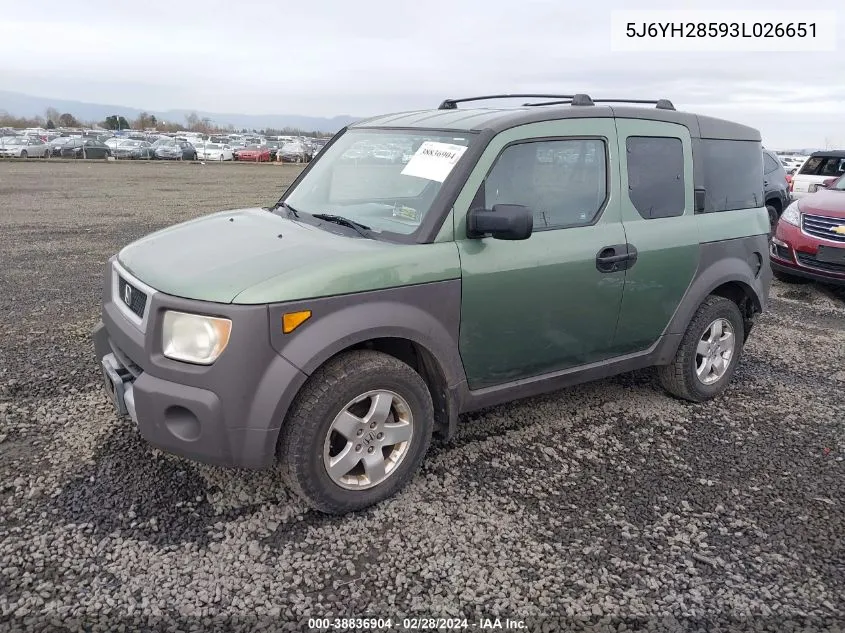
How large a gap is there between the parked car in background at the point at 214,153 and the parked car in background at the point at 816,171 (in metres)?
36.4

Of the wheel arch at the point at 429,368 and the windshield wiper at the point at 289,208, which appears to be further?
the windshield wiper at the point at 289,208

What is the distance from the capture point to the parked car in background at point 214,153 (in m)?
42.0

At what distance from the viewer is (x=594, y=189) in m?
3.77

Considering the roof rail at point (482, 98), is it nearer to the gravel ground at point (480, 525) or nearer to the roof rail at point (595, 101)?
the roof rail at point (595, 101)

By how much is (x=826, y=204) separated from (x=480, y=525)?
23.4ft

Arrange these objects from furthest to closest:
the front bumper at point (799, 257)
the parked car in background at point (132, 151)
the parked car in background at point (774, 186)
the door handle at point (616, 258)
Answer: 1. the parked car in background at point (132, 151)
2. the parked car in background at point (774, 186)
3. the front bumper at point (799, 257)
4. the door handle at point (616, 258)

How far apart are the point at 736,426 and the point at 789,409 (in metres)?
0.57

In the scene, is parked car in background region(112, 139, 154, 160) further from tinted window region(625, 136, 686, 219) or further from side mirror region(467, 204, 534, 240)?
side mirror region(467, 204, 534, 240)

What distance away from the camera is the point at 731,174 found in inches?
178

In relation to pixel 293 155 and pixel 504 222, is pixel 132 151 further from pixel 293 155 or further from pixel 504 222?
pixel 504 222

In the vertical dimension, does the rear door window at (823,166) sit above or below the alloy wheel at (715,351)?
above

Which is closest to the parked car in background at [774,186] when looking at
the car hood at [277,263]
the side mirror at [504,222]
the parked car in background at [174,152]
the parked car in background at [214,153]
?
the side mirror at [504,222]

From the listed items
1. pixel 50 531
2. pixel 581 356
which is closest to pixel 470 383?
pixel 581 356

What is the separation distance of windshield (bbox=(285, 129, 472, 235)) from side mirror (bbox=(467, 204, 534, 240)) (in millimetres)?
284
